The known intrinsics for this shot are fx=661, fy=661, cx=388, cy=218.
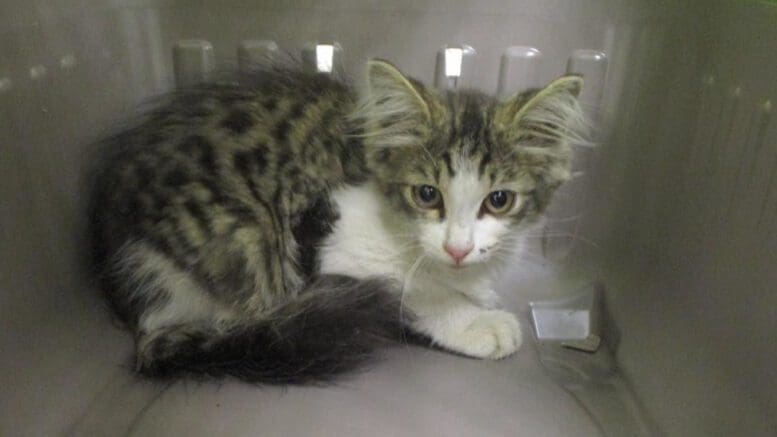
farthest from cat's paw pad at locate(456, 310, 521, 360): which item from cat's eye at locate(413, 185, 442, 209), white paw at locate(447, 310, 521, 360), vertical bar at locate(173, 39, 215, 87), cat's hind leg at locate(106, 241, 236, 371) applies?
vertical bar at locate(173, 39, 215, 87)

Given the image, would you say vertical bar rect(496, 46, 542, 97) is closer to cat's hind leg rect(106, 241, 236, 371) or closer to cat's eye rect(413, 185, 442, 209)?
cat's eye rect(413, 185, 442, 209)

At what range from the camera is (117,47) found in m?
1.20

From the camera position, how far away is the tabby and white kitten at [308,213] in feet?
3.41

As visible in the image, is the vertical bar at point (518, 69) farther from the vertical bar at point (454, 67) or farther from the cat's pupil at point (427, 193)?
the cat's pupil at point (427, 193)

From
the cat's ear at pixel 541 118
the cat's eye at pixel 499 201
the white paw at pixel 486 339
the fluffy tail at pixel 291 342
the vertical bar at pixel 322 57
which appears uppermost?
the vertical bar at pixel 322 57

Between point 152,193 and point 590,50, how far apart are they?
2.84 ft

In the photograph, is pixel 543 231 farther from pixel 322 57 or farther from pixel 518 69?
pixel 322 57

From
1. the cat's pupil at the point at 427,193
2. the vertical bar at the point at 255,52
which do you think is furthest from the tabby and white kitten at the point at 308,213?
the vertical bar at the point at 255,52

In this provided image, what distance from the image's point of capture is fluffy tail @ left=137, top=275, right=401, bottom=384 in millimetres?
1046

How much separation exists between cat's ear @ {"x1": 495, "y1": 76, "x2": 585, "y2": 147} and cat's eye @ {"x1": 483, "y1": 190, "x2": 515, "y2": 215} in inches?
3.4

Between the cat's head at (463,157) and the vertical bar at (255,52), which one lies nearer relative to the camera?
the cat's head at (463,157)

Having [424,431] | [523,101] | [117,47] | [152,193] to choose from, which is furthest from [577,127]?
[117,47]

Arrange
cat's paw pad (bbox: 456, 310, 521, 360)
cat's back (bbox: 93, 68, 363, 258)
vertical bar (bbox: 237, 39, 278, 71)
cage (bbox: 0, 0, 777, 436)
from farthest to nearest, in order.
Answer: vertical bar (bbox: 237, 39, 278, 71)
cat's paw pad (bbox: 456, 310, 521, 360)
cat's back (bbox: 93, 68, 363, 258)
cage (bbox: 0, 0, 777, 436)

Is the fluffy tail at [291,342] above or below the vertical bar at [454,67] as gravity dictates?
below
